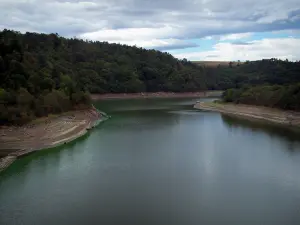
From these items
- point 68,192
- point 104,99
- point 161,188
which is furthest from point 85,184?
point 104,99

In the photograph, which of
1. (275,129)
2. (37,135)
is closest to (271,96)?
(275,129)

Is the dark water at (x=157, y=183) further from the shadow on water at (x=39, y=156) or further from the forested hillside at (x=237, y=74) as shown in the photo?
the forested hillside at (x=237, y=74)

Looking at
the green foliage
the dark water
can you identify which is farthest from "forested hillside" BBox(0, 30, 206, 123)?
the green foliage

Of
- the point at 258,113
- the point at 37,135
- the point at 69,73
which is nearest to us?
the point at 37,135

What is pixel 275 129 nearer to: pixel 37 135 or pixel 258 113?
pixel 258 113

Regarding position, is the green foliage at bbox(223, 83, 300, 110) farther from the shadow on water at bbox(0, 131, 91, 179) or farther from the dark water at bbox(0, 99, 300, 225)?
the shadow on water at bbox(0, 131, 91, 179)

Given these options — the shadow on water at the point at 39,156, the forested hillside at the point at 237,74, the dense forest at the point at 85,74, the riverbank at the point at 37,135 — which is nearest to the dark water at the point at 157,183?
the shadow on water at the point at 39,156

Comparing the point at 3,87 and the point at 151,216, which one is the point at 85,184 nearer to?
the point at 151,216
